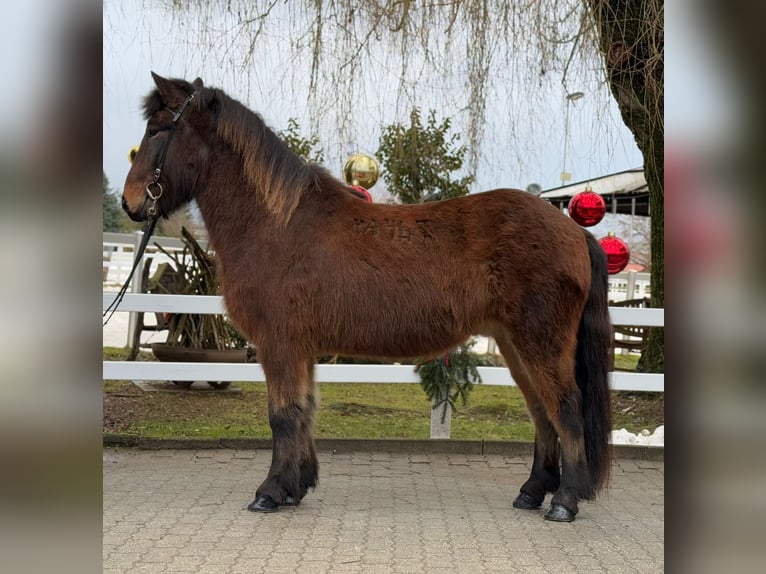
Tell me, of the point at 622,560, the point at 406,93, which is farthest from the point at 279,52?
the point at 622,560

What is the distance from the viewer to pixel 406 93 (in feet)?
15.0

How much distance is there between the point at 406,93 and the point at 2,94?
12.5 feet

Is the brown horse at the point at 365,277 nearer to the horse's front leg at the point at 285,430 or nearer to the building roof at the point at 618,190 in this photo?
the horse's front leg at the point at 285,430

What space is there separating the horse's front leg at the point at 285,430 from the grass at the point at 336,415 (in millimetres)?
2198

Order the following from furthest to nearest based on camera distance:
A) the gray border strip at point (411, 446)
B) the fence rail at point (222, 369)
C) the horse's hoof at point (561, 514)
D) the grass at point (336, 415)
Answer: the grass at point (336, 415) → the gray border strip at point (411, 446) → the fence rail at point (222, 369) → the horse's hoof at point (561, 514)

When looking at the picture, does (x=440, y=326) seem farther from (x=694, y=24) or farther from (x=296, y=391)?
(x=694, y=24)

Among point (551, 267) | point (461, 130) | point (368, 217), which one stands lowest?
point (551, 267)

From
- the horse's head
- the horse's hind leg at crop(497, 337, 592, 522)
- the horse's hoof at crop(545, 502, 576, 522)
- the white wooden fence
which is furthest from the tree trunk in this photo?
the horse's head

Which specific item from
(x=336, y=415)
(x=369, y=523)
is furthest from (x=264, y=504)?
(x=336, y=415)

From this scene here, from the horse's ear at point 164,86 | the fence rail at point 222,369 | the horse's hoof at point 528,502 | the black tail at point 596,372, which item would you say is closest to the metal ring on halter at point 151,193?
the horse's ear at point 164,86

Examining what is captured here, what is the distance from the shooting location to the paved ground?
3188 millimetres

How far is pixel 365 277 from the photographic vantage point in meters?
3.98

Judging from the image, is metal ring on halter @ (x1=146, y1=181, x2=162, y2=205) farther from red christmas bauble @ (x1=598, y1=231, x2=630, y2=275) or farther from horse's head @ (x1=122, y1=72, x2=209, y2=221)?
red christmas bauble @ (x1=598, y1=231, x2=630, y2=275)

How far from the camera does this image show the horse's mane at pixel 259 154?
4.05m
